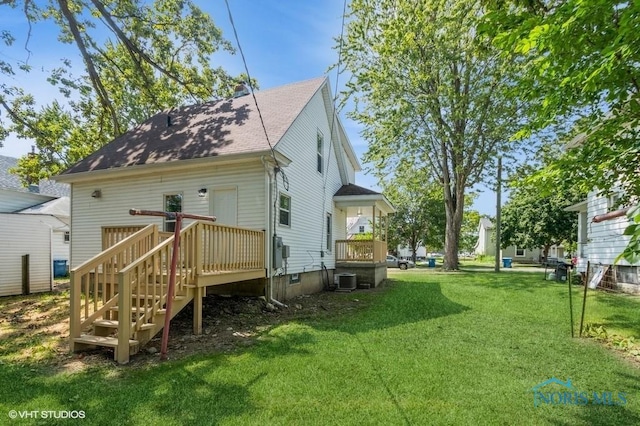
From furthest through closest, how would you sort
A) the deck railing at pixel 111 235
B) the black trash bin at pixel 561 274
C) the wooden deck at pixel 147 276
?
the black trash bin at pixel 561 274 → the deck railing at pixel 111 235 → the wooden deck at pixel 147 276

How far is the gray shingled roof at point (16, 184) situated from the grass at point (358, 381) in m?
16.1

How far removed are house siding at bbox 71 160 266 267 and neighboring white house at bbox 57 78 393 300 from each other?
0.09 ft

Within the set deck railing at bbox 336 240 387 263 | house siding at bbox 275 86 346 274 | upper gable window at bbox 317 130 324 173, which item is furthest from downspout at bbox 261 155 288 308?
deck railing at bbox 336 240 387 263

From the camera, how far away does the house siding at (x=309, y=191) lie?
10.6 meters

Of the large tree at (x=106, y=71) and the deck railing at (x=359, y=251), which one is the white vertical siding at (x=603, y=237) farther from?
the large tree at (x=106, y=71)

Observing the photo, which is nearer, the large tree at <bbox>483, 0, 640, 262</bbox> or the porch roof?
the large tree at <bbox>483, 0, 640, 262</bbox>

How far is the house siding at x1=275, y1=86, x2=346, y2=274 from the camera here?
10.6 metres

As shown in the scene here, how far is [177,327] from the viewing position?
6.60 m

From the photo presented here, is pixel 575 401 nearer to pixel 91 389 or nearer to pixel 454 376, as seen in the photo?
pixel 454 376

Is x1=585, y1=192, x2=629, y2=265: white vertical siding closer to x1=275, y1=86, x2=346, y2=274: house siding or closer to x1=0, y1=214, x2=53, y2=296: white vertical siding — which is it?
x1=275, y1=86, x2=346, y2=274: house siding

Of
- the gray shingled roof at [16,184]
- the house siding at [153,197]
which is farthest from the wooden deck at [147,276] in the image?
the gray shingled roof at [16,184]

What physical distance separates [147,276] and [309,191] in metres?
7.47

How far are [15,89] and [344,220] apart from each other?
521 inches

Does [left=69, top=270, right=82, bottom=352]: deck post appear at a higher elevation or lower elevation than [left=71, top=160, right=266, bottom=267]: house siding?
lower
